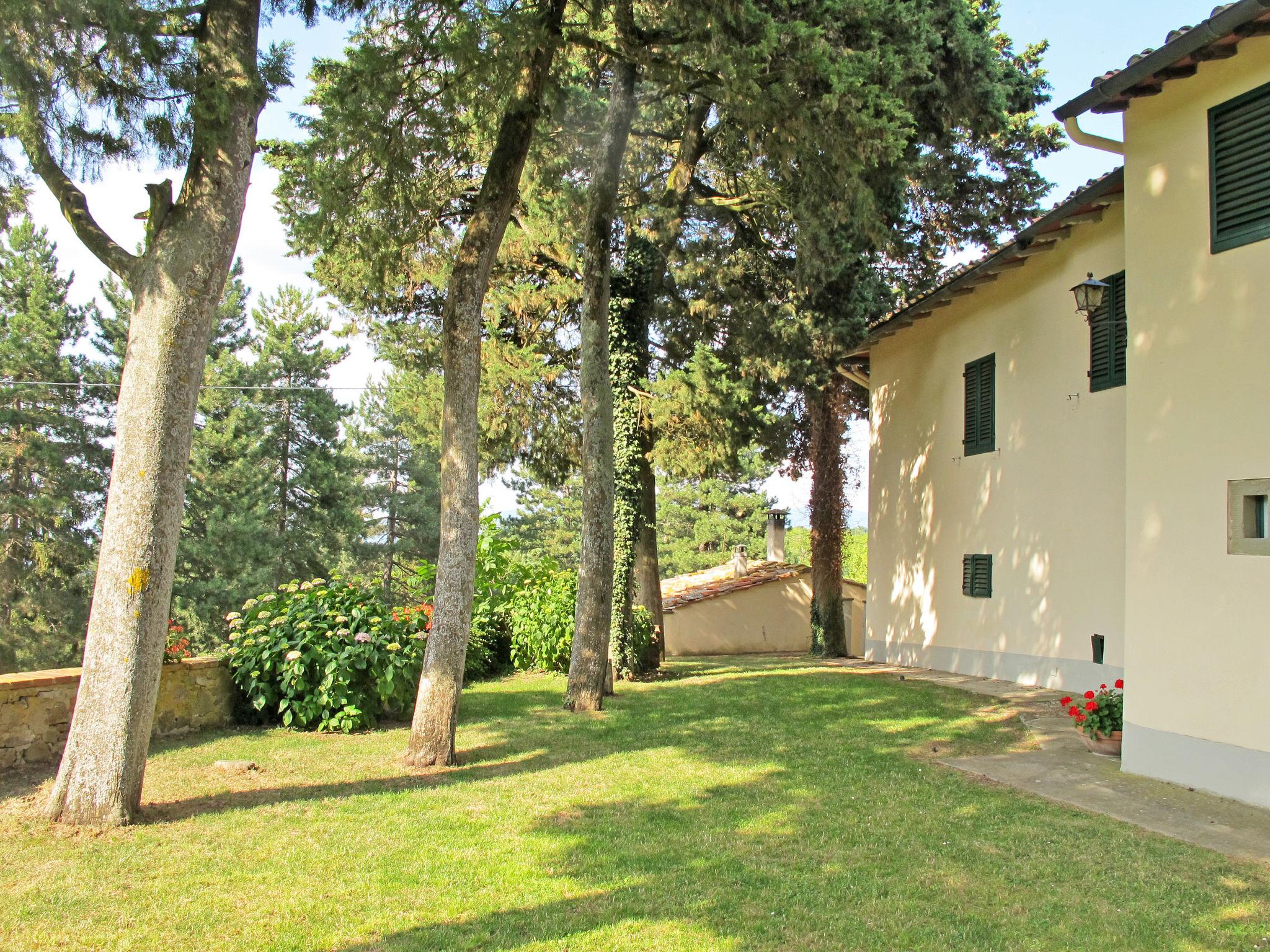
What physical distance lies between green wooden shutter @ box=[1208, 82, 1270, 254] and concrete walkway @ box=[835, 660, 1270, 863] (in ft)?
12.9

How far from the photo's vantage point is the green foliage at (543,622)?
50.5 ft

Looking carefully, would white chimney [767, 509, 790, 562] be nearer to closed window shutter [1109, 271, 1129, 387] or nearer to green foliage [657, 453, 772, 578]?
closed window shutter [1109, 271, 1129, 387]

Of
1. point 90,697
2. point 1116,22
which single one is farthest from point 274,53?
point 1116,22

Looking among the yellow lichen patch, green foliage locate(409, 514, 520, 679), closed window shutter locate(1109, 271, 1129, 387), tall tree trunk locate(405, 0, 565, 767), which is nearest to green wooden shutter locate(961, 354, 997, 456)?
closed window shutter locate(1109, 271, 1129, 387)

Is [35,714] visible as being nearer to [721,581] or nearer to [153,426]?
[153,426]

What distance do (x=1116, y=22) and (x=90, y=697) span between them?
11.6 meters

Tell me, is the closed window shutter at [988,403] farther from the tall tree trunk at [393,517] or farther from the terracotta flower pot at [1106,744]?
the tall tree trunk at [393,517]

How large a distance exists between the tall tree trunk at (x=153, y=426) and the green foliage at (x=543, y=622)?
9664 mm

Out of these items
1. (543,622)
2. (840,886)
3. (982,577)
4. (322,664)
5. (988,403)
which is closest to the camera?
(840,886)

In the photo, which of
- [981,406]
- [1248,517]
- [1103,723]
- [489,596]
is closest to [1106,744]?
[1103,723]

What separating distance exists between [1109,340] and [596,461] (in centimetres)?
618

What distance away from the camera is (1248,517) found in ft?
21.2

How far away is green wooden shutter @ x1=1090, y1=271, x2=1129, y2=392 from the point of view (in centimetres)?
1062

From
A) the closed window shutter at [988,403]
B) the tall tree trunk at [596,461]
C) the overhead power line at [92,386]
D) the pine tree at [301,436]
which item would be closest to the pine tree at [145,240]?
the tall tree trunk at [596,461]
